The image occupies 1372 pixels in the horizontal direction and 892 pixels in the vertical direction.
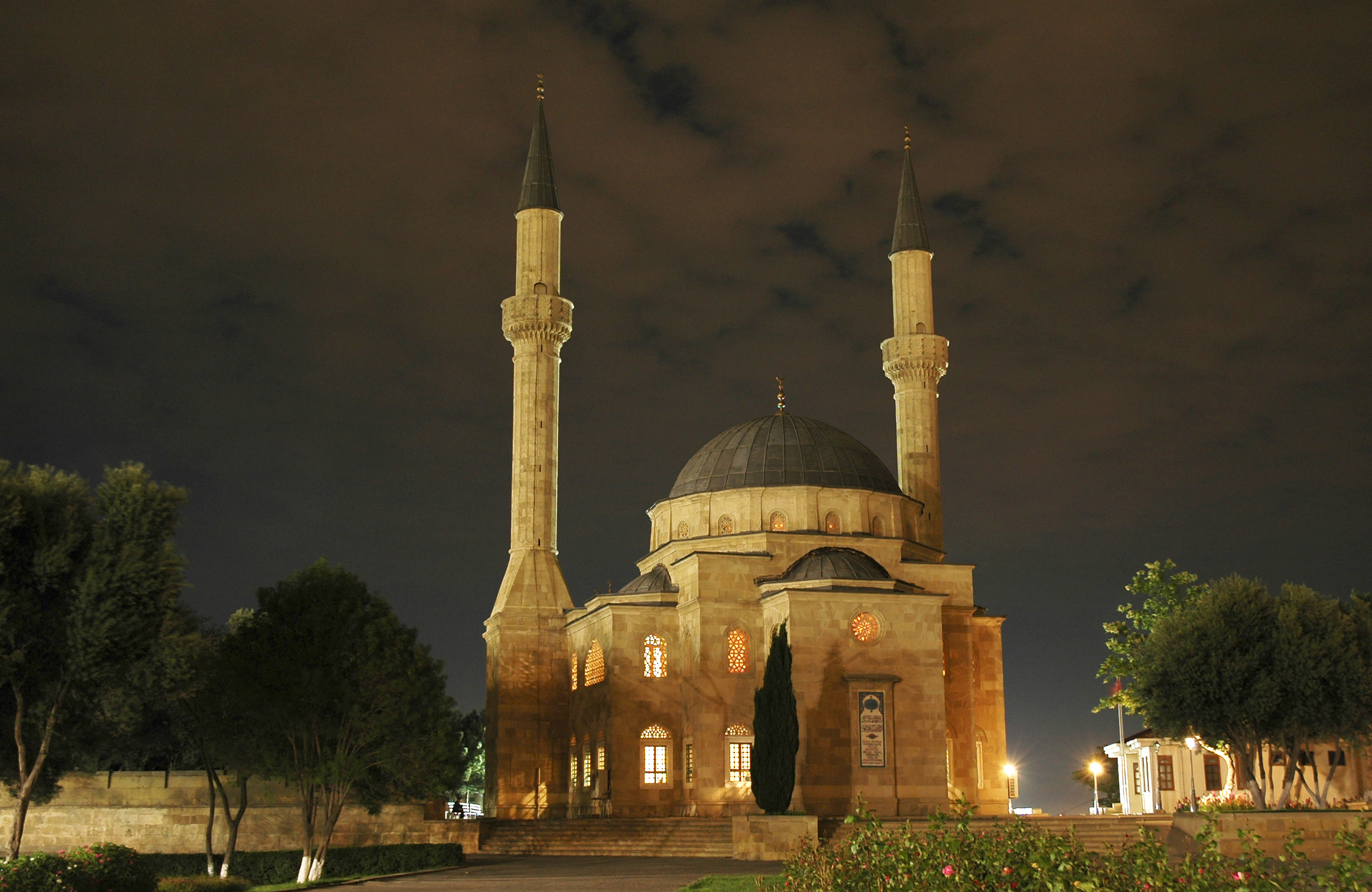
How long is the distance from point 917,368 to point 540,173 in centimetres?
1483

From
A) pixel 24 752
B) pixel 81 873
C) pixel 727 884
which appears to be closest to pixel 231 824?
pixel 24 752

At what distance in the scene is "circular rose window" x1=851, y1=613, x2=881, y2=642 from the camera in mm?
35000

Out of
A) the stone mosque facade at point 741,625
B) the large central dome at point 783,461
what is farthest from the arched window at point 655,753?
the large central dome at point 783,461

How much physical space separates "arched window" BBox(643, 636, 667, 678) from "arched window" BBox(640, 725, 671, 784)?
1.53 meters

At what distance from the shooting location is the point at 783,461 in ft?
136

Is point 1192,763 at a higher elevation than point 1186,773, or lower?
higher

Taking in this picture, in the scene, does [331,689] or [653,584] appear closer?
[331,689]

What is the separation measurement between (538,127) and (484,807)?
2323 cm

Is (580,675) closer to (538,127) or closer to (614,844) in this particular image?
(614,844)

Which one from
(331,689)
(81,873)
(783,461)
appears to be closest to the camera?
(81,873)

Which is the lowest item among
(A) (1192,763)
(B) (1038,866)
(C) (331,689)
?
(A) (1192,763)

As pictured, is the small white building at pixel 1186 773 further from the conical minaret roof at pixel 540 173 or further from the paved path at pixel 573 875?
the conical minaret roof at pixel 540 173

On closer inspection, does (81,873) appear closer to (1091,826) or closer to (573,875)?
(573,875)

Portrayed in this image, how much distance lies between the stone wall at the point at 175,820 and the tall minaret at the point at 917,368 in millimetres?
19548
